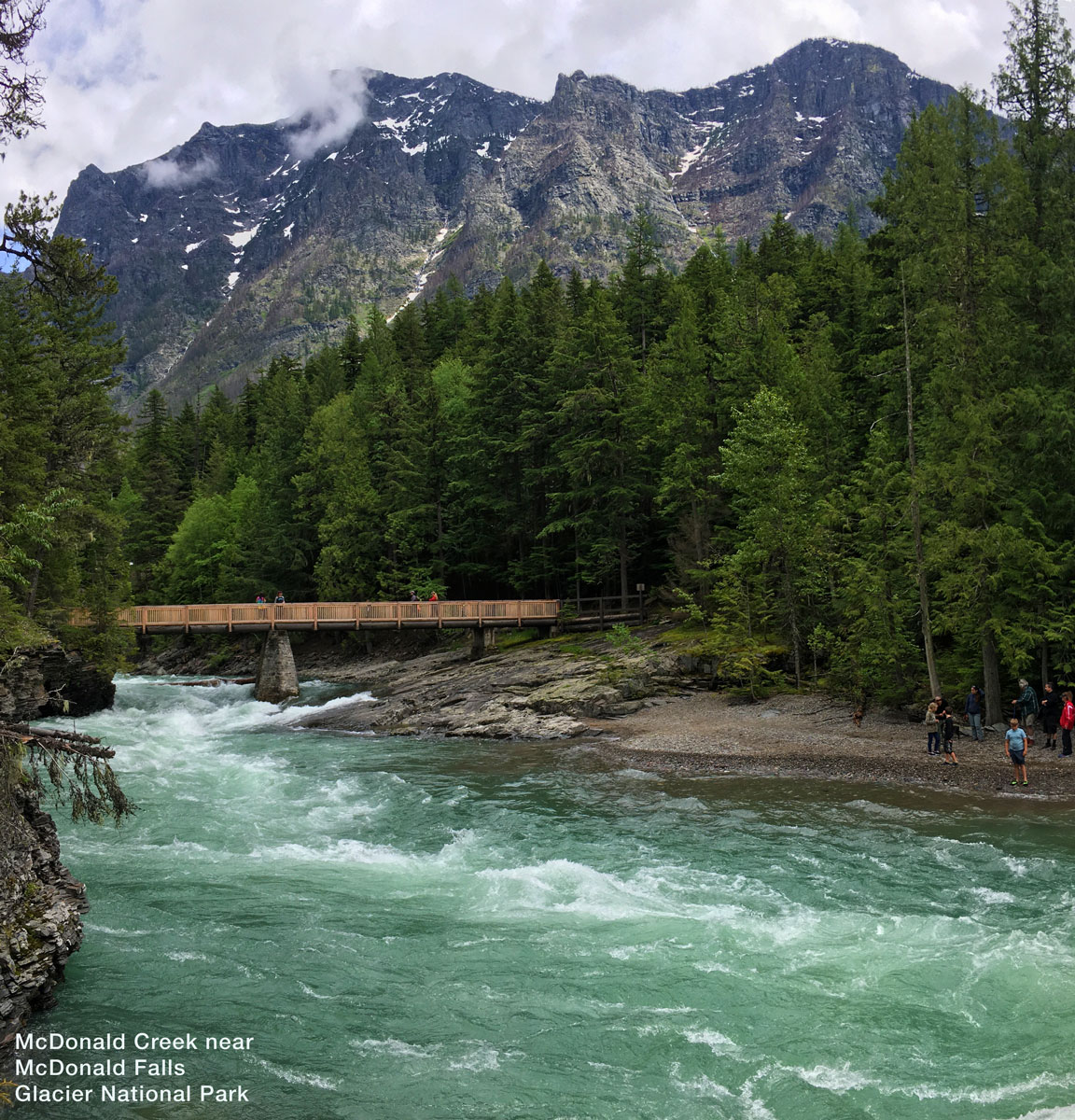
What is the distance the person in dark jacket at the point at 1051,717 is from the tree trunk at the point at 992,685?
1.85 metres

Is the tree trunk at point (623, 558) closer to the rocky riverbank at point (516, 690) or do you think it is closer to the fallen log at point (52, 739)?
the rocky riverbank at point (516, 690)

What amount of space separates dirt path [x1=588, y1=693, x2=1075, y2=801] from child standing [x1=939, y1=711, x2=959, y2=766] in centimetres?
23

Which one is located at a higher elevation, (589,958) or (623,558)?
(623,558)

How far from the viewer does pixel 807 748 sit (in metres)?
24.8

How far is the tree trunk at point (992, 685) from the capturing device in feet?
80.8

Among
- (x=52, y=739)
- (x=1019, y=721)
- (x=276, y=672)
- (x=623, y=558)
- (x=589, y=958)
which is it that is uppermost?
(x=623, y=558)

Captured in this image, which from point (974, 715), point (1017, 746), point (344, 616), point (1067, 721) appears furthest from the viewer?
point (344, 616)

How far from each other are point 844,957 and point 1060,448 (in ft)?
57.1

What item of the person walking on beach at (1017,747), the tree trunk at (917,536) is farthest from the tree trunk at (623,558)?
the person walking on beach at (1017,747)

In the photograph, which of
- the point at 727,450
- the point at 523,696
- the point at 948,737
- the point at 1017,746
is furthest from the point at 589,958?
the point at 727,450

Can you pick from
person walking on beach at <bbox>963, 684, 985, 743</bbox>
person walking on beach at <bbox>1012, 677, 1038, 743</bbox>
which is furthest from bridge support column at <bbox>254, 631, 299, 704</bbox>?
person walking on beach at <bbox>1012, 677, 1038, 743</bbox>

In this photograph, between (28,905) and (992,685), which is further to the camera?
(992,685)

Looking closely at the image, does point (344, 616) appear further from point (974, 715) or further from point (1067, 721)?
point (1067, 721)

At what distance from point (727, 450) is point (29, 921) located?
29.1 m
